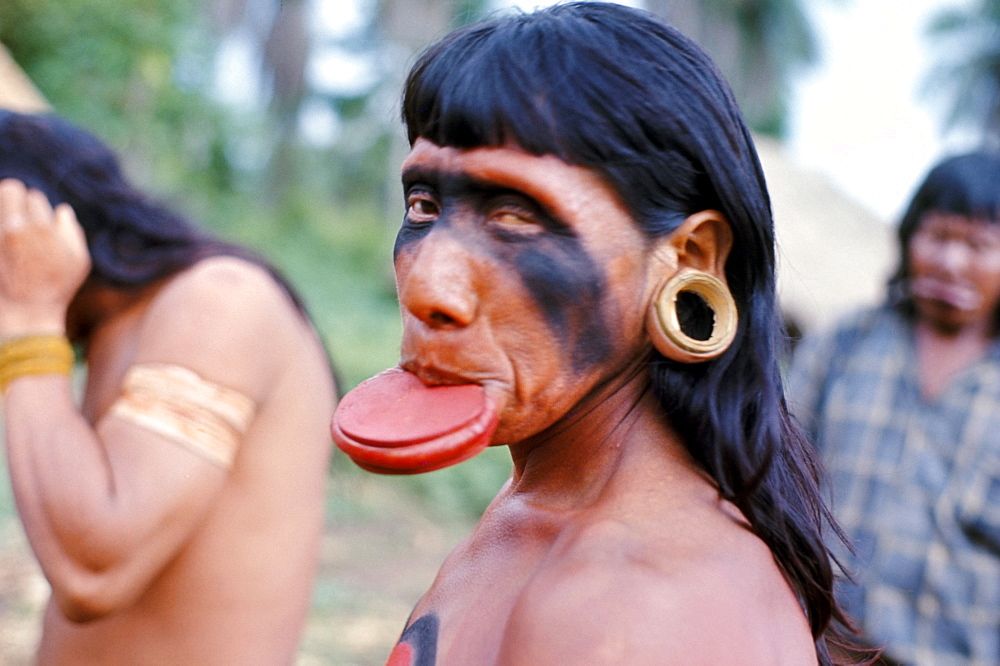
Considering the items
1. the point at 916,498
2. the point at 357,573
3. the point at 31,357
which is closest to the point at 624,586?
the point at 31,357

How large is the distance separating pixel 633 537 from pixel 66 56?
9976 millimetres

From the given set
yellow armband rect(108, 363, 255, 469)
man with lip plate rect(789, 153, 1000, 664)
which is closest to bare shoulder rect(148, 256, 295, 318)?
yellow armband rect(108, 363, 255, 469)

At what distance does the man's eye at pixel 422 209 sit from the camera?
1.40 metres

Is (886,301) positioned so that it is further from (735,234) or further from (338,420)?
(338,420)

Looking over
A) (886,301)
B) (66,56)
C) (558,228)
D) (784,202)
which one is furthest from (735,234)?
(784,202)

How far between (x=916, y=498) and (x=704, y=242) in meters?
2.58

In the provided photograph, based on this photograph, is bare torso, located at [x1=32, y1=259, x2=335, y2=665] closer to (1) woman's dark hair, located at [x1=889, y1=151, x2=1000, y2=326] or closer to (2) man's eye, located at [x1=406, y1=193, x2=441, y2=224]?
(2) man's eye, located at [x1=406, y1=193, x2=441, y2=224]

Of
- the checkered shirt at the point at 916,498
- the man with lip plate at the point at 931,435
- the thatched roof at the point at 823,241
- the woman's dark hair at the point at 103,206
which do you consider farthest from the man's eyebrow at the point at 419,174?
the thatched roof at the point at 823,241

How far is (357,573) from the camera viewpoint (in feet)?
24.9

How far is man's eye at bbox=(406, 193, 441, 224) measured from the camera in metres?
1.40

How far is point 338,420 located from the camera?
1275 millimetres

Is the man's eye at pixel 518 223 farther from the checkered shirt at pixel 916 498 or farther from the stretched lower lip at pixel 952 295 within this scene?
the stretched lower lip at pixel 952 295

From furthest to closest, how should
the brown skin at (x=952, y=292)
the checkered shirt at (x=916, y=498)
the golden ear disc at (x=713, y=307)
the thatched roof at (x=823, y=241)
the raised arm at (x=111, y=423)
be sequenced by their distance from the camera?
the thatched roof at (x=823, y=241), the brown skin at (x=952, y=292), the checkered shirt at (x=916, y=498), the raised arm at (x=111, y=423), the golden ear disc at (x=713, y=307)

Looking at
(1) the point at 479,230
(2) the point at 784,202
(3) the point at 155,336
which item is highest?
(1) the point at 479,230
